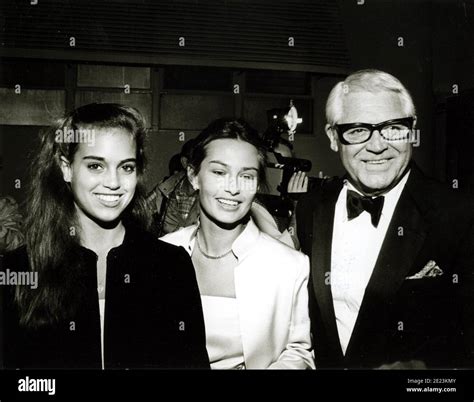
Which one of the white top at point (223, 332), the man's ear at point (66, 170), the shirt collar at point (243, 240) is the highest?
the man's ear at point (66, 170)

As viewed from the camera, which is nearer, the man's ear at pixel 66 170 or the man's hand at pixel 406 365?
the man's ear at pixel 66 170

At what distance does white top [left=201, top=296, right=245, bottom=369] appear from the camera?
107 inches

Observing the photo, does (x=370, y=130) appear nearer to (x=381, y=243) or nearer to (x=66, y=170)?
(x=381, y=243)

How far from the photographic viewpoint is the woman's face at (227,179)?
266cm

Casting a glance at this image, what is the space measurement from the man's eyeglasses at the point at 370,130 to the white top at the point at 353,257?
0.19m

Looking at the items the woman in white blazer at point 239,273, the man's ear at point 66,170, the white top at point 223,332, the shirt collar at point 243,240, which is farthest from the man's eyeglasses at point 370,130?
the man's ear at point 66,170

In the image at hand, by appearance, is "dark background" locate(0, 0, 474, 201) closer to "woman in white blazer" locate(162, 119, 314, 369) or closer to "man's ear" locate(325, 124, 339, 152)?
"man's ear" locate(325, 124, 339, 152)

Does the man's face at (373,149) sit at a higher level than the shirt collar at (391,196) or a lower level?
higher

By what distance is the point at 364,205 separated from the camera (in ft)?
9.08

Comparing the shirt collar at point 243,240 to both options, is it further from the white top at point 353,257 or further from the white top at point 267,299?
the white top at point 353,257

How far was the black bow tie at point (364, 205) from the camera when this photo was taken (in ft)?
9.04

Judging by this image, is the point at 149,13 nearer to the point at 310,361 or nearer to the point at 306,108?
the point at 306,108

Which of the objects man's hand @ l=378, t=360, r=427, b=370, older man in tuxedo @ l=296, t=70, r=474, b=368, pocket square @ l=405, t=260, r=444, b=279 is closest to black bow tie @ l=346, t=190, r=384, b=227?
older man in tuxedo @ l=296, t=70, r=474, b=368

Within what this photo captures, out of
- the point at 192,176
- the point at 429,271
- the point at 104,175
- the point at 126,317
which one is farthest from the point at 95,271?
the point at 429,271
